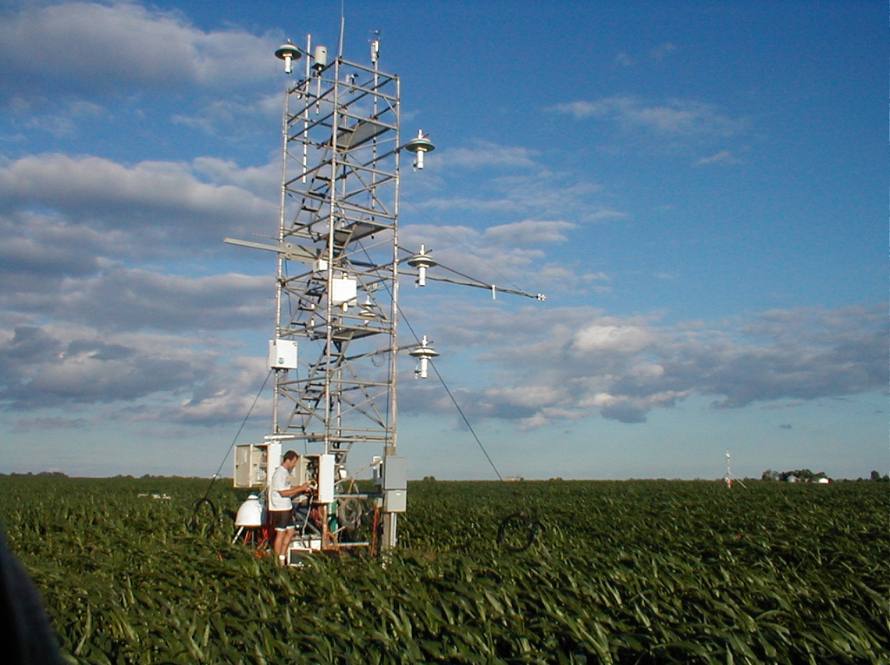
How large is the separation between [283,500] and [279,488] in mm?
215

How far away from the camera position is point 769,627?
6.77 metres

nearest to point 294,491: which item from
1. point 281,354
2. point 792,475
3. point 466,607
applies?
point 281,354

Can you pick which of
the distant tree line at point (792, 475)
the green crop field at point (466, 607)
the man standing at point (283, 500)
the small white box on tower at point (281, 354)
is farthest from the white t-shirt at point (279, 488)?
the distant tree line at point (792, 475)

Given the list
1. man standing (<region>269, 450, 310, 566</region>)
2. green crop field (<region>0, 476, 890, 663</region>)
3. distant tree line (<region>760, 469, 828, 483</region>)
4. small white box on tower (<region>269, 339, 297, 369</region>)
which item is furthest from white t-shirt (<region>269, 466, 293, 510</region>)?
distant tree line (<region>760, 469, 828, 483</region>)

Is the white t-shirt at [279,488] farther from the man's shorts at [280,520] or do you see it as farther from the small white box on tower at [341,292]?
the small white box on tower at [341,292]

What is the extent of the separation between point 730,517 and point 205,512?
11.2m

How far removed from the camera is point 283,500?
49.8 ft

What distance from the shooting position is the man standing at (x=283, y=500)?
15.0m

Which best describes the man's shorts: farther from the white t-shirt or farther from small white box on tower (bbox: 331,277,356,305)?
small white box on tower (bbox: 331,277,356,305)

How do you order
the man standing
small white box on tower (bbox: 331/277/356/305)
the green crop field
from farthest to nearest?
small white box on tower (bbox: 331/277/356/305) < the man standing < the green crop field

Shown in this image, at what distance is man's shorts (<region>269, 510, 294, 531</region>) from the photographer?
49.6ft

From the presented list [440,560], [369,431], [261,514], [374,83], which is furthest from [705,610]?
[374,83]

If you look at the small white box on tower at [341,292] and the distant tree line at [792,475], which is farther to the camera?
the distant tree line at [792,475]

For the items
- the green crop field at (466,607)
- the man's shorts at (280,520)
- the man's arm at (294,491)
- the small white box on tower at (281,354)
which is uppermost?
the small white box on tower at (281,354)
